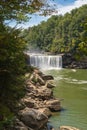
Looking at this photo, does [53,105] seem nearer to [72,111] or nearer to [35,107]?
[72,111]

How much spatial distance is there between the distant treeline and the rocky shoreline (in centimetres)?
3998

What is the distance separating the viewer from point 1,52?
8914 mm

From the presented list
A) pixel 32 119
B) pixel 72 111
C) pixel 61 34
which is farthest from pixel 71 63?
pixel 32 119

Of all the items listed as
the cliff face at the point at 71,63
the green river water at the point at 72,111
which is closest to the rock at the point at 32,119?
the green river water at the point at 72,111

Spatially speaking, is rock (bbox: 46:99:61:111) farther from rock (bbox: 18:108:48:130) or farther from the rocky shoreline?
rock (bbox: 18:108:48:130)

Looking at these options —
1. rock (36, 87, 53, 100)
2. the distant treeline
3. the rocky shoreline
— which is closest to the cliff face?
the distant treeline

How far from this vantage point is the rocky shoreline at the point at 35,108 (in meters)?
12.6

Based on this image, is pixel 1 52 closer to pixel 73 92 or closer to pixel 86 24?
pixel 86 24

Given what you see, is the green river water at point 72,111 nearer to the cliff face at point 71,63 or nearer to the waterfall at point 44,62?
the waterfall at point 44,62

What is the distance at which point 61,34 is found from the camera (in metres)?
86.6

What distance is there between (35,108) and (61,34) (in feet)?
234

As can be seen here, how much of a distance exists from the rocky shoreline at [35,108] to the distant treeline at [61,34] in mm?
39983

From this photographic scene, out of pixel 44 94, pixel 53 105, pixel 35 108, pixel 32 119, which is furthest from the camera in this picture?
pixel 44 94

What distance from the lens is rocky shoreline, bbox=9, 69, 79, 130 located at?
12573mm
